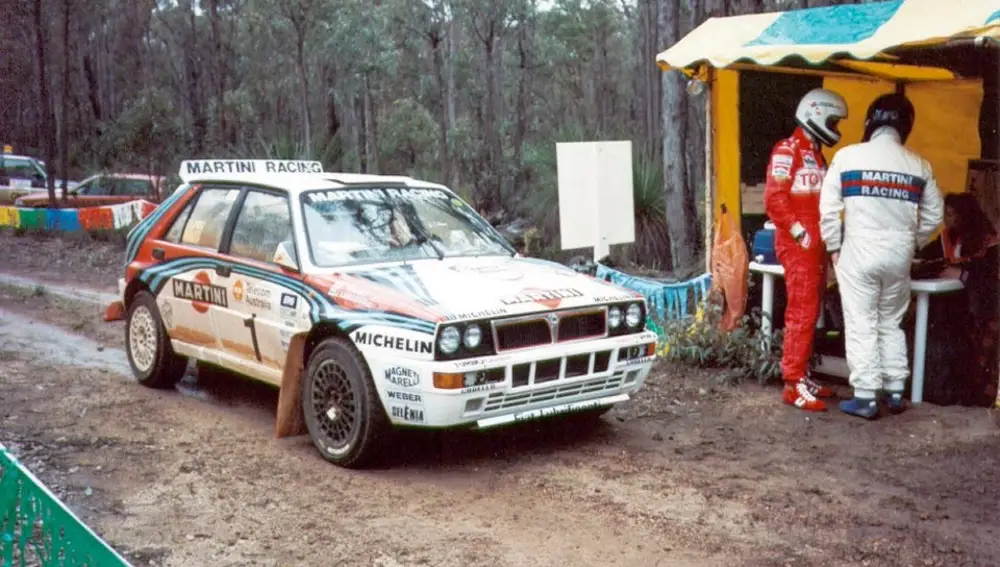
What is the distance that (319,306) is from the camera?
20.6 feet

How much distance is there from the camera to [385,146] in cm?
4450

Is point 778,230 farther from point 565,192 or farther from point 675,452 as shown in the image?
point 565,192

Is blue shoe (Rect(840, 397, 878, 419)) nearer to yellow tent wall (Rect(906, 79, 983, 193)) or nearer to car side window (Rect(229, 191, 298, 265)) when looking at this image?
yellow tent wall (Rect(906, 79, 983, 193))

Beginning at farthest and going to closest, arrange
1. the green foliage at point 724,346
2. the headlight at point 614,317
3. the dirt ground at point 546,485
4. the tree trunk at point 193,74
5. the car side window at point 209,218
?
the tree trunk at point 193,74 < the green foliage at point 724,346 < the car side window at point 209,218 < the headlight at point 614,317 < the dirt ground at point 546,485

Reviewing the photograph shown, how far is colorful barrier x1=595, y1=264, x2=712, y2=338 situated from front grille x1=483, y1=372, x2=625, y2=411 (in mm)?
3175

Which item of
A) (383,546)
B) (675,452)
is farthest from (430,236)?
(383,546)

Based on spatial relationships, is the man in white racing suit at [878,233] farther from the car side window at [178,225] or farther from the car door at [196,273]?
the car side window at [178,225]

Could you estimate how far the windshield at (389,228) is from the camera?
6707 mm

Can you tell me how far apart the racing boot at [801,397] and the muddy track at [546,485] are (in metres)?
0.14

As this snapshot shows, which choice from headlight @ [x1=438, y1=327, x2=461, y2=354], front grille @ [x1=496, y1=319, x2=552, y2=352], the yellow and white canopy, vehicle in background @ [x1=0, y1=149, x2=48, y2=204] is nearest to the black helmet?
the yellow and white canopy

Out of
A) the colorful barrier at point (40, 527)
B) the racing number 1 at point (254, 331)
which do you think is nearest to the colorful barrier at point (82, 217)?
the racing number 1 at point (254, 331)

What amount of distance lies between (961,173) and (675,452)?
3.81 meters

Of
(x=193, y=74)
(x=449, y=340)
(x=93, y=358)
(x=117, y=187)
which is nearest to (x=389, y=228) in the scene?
(x=449, y=340)

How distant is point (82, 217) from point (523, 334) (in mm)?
17059
